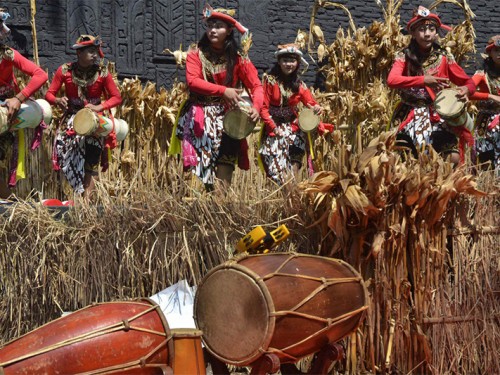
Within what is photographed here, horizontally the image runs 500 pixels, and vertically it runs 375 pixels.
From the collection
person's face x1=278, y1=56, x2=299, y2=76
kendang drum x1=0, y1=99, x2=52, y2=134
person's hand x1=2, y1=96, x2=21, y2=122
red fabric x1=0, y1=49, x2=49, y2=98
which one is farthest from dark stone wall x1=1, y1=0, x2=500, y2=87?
person's hand x1=2, y1=96, x2=21, y2=122

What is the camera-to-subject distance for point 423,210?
5.08 m

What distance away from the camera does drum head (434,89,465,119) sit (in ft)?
21.6

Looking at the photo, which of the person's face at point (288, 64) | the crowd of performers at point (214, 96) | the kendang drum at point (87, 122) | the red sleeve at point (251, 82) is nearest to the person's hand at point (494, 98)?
the crowd of performers at point (214, 96)

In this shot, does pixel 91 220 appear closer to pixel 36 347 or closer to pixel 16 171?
pixel 36 347

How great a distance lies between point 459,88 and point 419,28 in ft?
1.63

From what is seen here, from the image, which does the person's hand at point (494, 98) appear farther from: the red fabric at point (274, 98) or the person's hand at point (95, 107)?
the person's hand at point (95, 107)

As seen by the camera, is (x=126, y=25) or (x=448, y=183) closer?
(x=448, y=183)

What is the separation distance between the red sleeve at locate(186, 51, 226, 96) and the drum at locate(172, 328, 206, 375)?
2.69 m

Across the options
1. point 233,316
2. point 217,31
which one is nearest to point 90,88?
point 217,31

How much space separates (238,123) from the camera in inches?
261

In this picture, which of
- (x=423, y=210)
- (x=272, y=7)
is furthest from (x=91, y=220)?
(x=272, y=7)

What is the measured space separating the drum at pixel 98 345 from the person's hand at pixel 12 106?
3.11 metres

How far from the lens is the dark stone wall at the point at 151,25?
9.79 metres

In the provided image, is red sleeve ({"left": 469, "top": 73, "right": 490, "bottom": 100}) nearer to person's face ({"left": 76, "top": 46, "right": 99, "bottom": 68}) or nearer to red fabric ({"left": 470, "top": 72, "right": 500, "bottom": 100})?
red fabric ({"left": 470, "top": 72, "right": 500, "bottom": 100})
